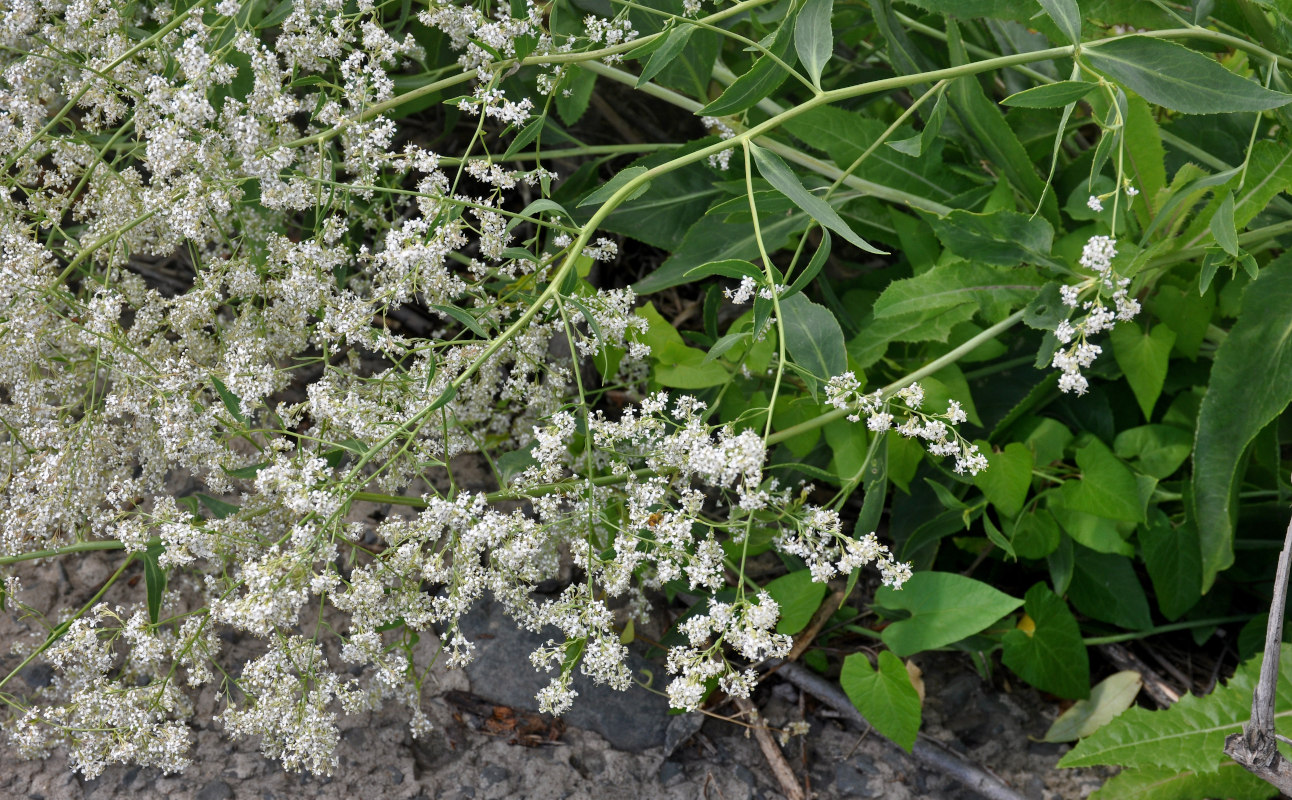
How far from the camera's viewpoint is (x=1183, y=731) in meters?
2.06

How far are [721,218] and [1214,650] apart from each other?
1839 millimetres

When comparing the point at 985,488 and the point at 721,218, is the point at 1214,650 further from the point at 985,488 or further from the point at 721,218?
the point at 721,218

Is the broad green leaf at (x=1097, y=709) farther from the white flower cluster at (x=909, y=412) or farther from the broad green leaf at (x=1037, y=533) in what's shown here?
the white flower cluster at (x=909, y=412)

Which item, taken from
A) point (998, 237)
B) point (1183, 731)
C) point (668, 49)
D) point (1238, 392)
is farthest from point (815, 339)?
point (1183, 731)

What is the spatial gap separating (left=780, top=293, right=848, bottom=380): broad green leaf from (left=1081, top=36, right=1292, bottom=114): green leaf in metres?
0.66

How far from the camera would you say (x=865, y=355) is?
2.23 m

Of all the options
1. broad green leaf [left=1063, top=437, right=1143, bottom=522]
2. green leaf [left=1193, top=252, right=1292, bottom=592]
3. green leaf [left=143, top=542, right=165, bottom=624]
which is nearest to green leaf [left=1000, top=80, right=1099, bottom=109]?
green leaf [left=1193, top=252, right=1292, bottom=592]

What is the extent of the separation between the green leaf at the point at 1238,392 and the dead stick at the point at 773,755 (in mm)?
1060

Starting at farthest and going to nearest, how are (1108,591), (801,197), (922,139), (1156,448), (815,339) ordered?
(1108,591), (1156,448), (815,339), (922,139), (801,197)

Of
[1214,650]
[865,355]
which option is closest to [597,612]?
[865,355]

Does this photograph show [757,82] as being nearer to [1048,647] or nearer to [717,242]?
[717,242]

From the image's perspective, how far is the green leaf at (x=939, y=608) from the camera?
203 centimetres

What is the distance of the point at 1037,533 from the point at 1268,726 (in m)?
0.65

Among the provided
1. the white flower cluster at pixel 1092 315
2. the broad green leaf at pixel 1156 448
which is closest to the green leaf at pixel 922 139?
the white flower cluster at pixel 1092 315
